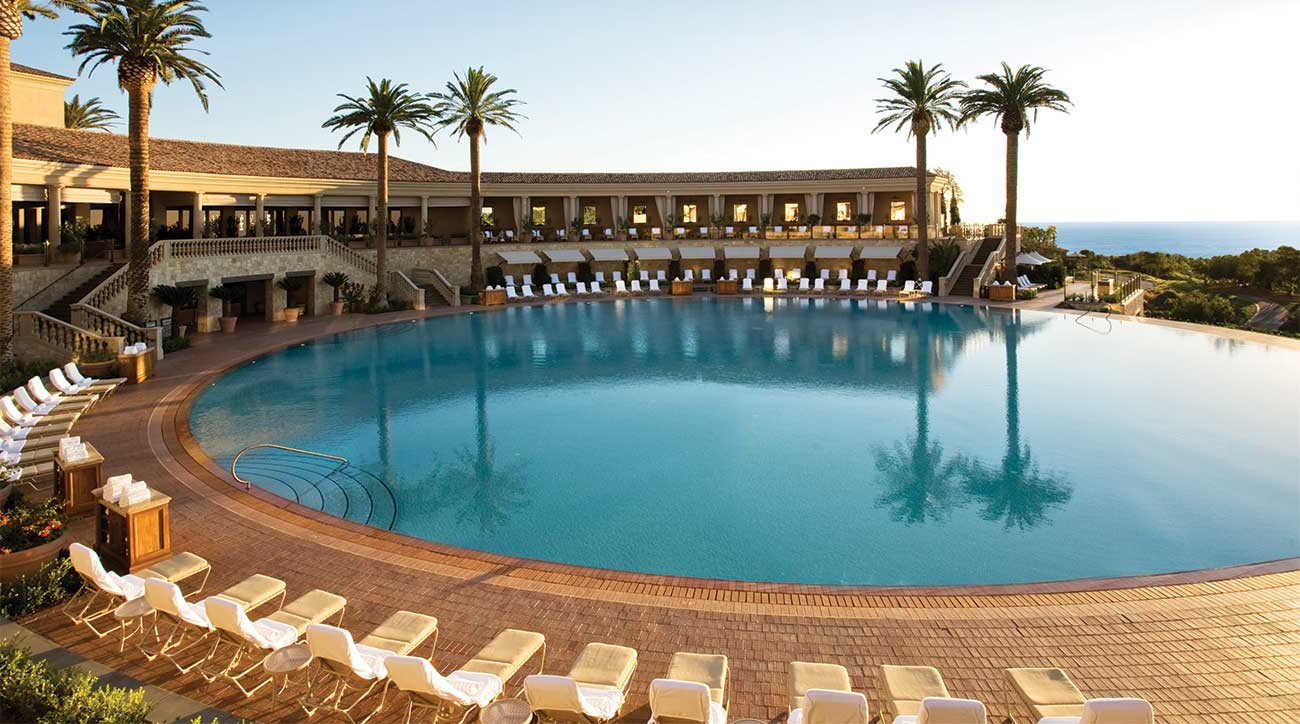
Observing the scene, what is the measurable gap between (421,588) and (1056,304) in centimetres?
3585

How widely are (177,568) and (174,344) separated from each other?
20.2 metres

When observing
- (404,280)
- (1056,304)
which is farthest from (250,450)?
(1056,304)

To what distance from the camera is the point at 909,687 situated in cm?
648

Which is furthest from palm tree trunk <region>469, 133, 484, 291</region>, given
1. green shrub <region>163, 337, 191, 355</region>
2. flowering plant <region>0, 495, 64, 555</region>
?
flowering plant <region>0, 495, 64, 555</region>

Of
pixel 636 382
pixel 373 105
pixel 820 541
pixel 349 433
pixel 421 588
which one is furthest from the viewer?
pixel 373 105

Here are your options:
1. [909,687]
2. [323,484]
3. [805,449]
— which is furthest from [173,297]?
[909,687]

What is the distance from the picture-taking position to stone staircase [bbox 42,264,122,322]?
2398 cm

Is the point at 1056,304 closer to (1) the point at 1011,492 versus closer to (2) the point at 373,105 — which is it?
(1) the point at 1011,492

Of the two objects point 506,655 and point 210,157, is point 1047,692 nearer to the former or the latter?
point 506,655

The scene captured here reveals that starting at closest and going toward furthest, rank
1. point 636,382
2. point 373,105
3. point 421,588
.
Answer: point 421,588
point 636,382
point 373,105

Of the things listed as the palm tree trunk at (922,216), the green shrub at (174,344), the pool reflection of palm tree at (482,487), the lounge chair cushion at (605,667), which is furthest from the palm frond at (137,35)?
the palm tree trunk at (922,216)

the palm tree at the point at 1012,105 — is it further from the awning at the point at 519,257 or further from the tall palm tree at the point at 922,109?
the awning at the point at 519,257

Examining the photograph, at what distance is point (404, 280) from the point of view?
1556 inches

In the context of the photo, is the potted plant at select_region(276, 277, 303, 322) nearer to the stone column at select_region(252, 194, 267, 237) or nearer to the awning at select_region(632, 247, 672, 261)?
the stone column at select_region(252, 194, 267, 237)
